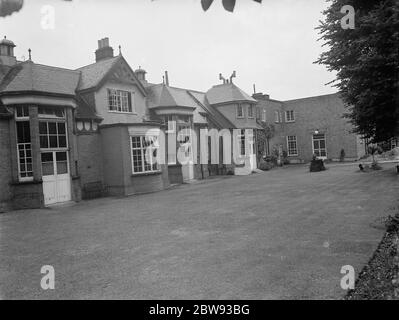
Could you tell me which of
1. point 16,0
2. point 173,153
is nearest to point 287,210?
point 16,0

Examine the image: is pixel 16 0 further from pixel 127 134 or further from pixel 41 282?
pixel 127 134

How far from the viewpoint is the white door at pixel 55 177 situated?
1652 cm

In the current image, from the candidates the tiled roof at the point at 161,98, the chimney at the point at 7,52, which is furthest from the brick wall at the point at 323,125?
the chimney at the point at 7,52

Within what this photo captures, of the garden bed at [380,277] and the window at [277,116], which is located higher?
the window at [277,116]

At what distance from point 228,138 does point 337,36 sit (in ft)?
73.5

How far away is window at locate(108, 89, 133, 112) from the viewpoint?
21.4 metres

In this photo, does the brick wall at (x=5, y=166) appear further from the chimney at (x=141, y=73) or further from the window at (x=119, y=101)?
the chimney at (x=141, y=73)

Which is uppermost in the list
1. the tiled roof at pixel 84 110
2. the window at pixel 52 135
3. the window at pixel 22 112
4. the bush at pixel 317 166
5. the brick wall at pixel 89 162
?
the tiled roof at pixel 84 110

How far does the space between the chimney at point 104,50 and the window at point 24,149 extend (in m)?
10.0

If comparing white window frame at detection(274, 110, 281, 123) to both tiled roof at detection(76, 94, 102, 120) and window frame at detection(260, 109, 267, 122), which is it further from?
tiled roof at detection(76, 94, 102, 120)

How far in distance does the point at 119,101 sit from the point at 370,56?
16622mm

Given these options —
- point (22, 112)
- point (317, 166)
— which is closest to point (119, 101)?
point (22, 112)

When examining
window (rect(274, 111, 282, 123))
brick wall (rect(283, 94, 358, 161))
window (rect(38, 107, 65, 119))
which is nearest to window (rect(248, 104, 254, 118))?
window (rect(274, 111, 282, 123))

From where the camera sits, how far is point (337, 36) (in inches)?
389
